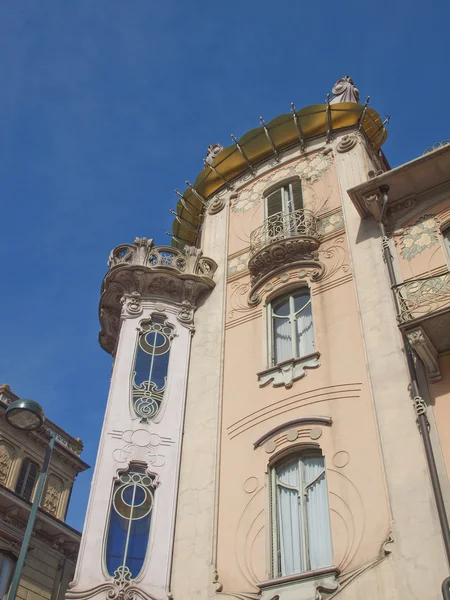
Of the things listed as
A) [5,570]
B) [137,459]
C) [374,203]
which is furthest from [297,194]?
[5,570]

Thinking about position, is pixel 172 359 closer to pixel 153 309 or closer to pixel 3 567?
pixel 153 309

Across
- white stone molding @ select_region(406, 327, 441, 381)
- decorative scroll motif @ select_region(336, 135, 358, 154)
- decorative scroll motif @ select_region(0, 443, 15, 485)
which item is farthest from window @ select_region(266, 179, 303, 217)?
decorative scroll motif @ select_region(0, 443, 15, 485)

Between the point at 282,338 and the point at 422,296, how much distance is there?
393cm

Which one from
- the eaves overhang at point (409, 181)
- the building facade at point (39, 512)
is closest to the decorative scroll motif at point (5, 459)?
the building facade at point (39, 512)

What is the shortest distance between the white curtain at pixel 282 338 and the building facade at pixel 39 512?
12842 mm

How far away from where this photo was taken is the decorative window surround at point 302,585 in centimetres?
1170

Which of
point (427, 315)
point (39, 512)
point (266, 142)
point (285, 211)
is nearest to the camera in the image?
point (427, 315)

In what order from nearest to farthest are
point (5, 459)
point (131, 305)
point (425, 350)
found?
point (425, 350) → point (131, 305) → point (5, 459)

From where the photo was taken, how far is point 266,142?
22359mm

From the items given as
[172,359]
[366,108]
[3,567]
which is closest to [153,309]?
[172,359]

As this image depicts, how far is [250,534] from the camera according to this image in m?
13.4

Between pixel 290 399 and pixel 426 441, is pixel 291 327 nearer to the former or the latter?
pixel 290 399

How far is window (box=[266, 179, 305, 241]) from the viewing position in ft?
61.9

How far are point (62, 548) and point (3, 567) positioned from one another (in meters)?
3.03
